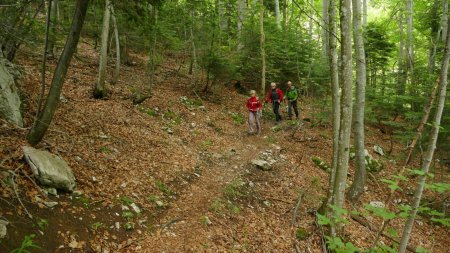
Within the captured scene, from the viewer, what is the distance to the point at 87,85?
10.8 m

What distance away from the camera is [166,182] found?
7203mm

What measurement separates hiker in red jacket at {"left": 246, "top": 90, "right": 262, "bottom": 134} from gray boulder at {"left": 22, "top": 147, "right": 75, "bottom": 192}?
26.1ft

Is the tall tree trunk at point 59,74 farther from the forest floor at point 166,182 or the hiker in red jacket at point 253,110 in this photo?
the hiker in red jacket at point 253,110

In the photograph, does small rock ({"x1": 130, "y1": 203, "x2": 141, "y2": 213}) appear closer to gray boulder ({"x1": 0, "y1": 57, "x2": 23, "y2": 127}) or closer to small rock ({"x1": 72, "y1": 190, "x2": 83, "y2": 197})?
small rock ({"x1": 72, "y1": 190, "x2": 83, "y2": 197})

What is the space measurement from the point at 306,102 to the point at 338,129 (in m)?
11.6

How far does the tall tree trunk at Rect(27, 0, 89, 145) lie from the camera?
5.52 meters

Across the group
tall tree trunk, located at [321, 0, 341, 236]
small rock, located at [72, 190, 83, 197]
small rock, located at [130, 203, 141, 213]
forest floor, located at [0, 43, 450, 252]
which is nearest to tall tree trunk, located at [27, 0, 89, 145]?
forest floor, located at [0, 43, 450, 252]

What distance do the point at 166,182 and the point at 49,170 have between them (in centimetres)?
274

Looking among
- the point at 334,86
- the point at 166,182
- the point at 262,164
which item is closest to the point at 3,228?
the point at 166,182

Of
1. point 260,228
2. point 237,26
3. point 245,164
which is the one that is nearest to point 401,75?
point 237,26

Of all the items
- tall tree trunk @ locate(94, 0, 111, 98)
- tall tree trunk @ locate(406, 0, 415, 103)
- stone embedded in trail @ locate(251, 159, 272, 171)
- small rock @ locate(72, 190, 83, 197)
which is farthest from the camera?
tall tree trunk @ locate(406, 0, 415, 103)

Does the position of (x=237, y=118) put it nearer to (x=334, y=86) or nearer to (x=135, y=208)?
(x=334, y=86)

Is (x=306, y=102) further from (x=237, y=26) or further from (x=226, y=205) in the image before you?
(x=226, y=205)

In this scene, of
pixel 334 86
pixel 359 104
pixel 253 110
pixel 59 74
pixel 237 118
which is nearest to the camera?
pixel 59 74
